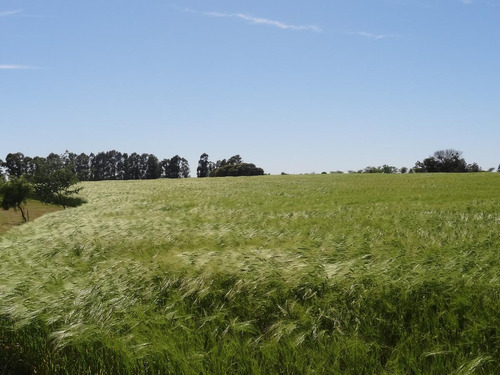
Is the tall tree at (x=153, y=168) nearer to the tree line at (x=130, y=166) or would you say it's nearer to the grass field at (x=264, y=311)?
the tree line at (x=130, y=166)

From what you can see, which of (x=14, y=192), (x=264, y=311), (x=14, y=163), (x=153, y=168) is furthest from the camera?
(x=153, y=168)

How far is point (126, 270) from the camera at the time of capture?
724 centimetres

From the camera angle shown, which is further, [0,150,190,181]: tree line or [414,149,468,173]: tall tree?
[0,150,190,181]: tree line

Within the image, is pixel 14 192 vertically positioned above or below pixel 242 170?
below

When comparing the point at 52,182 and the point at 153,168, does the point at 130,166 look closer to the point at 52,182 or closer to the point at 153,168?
the point at 153,168

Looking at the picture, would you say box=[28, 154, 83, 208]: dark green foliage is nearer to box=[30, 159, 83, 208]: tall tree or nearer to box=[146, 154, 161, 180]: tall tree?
box=[30, 159, 83, 208]: tall tree

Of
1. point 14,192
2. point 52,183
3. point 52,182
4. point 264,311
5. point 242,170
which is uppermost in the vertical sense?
point 242,170

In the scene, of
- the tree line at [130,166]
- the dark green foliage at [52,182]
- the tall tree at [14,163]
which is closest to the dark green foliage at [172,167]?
the tree line at [130,166]

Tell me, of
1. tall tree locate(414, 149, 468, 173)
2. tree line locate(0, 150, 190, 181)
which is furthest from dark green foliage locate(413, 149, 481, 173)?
tree line locate(0, 150, 190, 181)

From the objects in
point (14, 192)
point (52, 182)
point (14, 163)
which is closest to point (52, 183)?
point (52, 182)

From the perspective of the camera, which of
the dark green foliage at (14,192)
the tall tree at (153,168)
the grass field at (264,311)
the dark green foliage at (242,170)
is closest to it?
the grass field at (264,311)

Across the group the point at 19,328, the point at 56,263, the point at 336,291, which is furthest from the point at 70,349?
the point at 336,291

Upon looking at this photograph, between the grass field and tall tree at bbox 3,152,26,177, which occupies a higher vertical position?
tall tree at bbox 3,152,26,177

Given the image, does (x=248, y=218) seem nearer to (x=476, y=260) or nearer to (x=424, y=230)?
(x=424, y=230)
